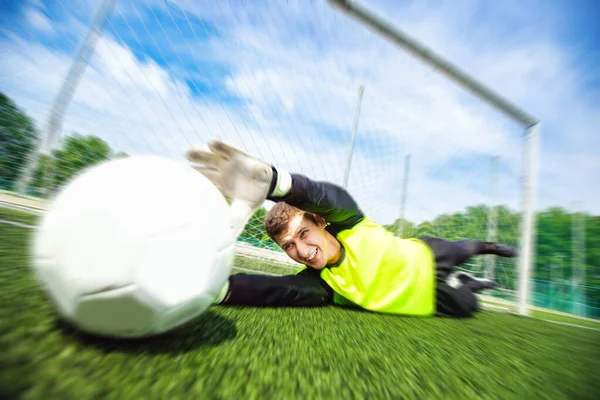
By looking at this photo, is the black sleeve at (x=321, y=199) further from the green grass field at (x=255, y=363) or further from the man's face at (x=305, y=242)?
the green grass field at (x=255, y=363)

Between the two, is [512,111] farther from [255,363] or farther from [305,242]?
[255,363]

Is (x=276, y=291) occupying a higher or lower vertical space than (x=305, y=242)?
lower

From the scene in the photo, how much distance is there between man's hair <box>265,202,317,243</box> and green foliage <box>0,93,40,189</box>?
14.6 feet

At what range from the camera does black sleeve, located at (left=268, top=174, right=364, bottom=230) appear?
156cm

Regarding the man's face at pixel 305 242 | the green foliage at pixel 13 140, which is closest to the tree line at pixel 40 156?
the green foliage at pixel 13 140

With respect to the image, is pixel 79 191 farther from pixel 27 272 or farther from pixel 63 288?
pixel 27 272

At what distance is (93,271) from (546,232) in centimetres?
3316

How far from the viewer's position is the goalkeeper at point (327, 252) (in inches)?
59.5

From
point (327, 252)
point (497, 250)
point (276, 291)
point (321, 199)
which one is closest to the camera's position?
point (321, 199)

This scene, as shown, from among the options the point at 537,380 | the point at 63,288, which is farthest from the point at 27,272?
the point at 537,380

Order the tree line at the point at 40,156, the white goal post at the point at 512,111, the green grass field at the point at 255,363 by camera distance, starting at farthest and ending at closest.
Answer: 1. the tree line at the point at 40,156
2. the white goal post at the point at 512,111
3. the green grass field at the point at 255,363

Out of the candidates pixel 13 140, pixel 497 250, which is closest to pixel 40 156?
pixel 13 140

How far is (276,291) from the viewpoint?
179 cm

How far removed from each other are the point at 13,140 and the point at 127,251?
5.94 metres
